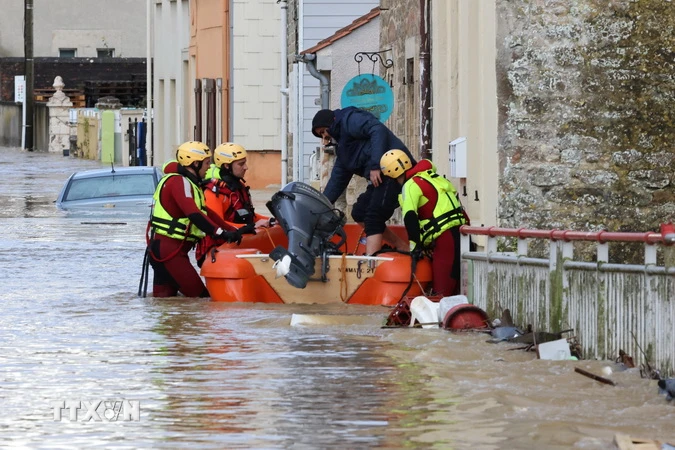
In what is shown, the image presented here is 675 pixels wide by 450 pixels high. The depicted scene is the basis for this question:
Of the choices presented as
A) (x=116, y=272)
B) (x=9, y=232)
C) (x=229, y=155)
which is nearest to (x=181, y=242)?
(x=229, y=155)

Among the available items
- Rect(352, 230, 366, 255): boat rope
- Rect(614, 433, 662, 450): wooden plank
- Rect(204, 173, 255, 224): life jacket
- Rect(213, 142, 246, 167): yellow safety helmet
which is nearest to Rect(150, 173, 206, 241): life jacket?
Rect(213, 142, 246, 167): yellow safety helmet

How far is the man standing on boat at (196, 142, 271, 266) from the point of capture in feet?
52.0

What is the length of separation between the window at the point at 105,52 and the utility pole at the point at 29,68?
32.3 ft

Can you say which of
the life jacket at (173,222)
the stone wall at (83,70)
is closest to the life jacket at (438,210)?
the life jacket at (173,222)

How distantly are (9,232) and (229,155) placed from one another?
9.06 metres

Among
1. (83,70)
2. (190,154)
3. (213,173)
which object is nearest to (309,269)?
(190,154)

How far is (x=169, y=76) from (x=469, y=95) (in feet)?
104

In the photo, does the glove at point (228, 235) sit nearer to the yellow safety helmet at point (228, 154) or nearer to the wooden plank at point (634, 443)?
the yellow safety helmet at point (228, 154)

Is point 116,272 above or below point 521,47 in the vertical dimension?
below

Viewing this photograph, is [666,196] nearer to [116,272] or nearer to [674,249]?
[674,249]

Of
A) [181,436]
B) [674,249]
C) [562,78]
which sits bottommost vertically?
[181,436]

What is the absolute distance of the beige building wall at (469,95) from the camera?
14141mm

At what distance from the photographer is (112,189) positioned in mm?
26188

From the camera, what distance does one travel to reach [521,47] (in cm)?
1391
